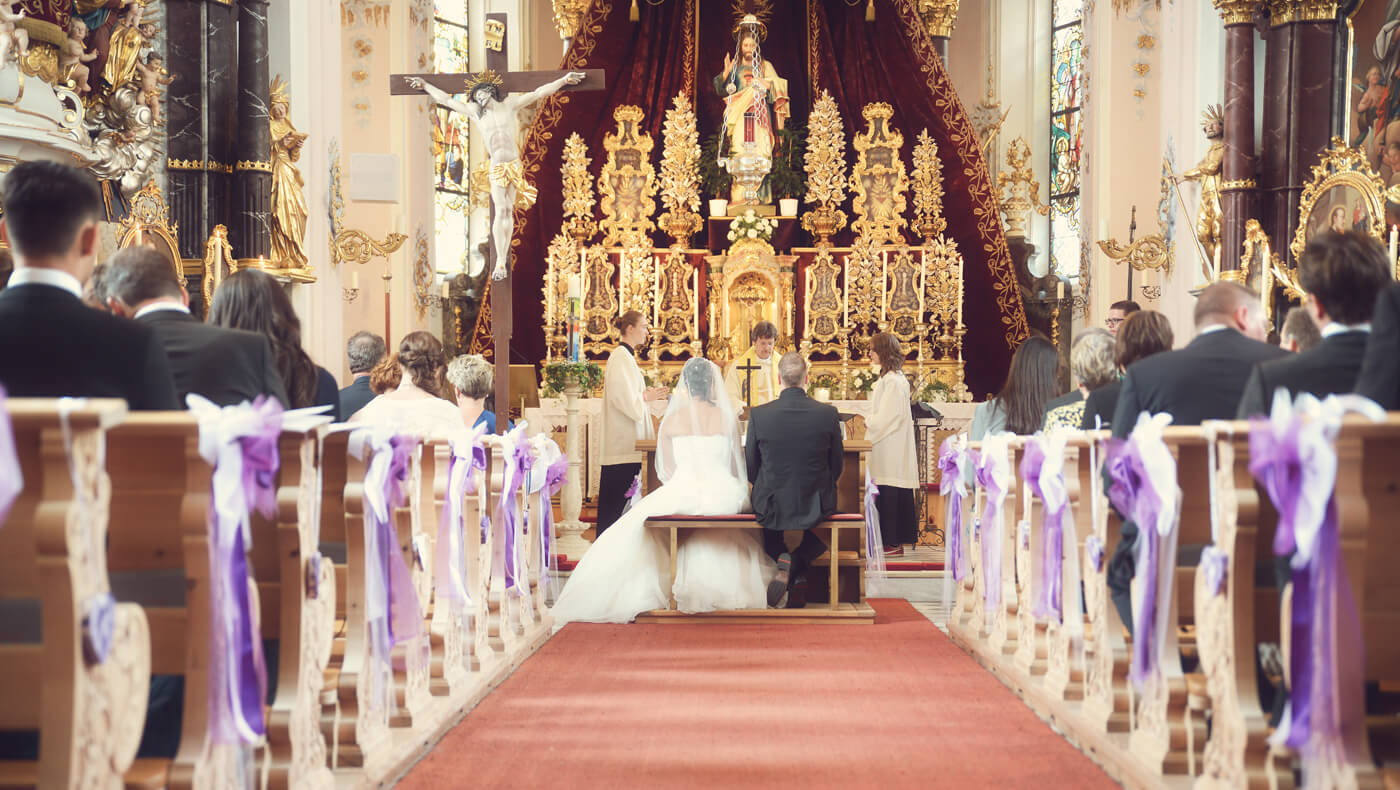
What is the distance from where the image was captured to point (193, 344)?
362 centimetres

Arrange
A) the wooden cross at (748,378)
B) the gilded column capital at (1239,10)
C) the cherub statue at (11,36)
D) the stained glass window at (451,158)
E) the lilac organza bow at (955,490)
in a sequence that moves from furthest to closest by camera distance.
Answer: the stained glass window at (451,158) < the wooden cross at (748,378) < the gilded column capital at (1239,10) < the lilac organza bow at (955,490) < the cherub statue at (11,36)

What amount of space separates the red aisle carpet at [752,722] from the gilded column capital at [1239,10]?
6.07 metres

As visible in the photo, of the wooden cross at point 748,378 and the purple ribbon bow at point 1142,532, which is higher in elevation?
the wooden cross at point 748,378

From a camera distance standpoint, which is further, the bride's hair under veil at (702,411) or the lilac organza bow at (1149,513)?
the bride's hair under veil at (702,411)

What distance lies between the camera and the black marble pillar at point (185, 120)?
31.9 feet

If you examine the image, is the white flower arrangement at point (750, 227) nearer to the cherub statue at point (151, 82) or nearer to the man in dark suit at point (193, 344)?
the cherub statue at point (151, 82)

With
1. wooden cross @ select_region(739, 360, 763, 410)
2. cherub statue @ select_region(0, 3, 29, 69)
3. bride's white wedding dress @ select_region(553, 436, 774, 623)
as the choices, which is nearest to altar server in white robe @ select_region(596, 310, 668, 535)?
wooden cross @ select_region(739, 360, 763, 410)

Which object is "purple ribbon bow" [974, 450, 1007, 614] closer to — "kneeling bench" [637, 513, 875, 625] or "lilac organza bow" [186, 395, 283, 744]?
"kneeling bench" [637, 513, 875, 625]

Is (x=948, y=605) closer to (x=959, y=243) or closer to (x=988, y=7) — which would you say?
(x=959, y=243)

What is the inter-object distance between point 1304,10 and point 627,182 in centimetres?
753

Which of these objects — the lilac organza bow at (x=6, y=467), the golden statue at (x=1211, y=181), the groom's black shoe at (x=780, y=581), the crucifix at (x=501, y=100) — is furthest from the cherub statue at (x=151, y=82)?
the golden statue at (x=1211, y=181)

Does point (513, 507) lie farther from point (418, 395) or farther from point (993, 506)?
point (993, 506)

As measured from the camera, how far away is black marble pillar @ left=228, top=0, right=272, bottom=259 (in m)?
10.1

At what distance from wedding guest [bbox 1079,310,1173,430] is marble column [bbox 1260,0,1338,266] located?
546 cm
